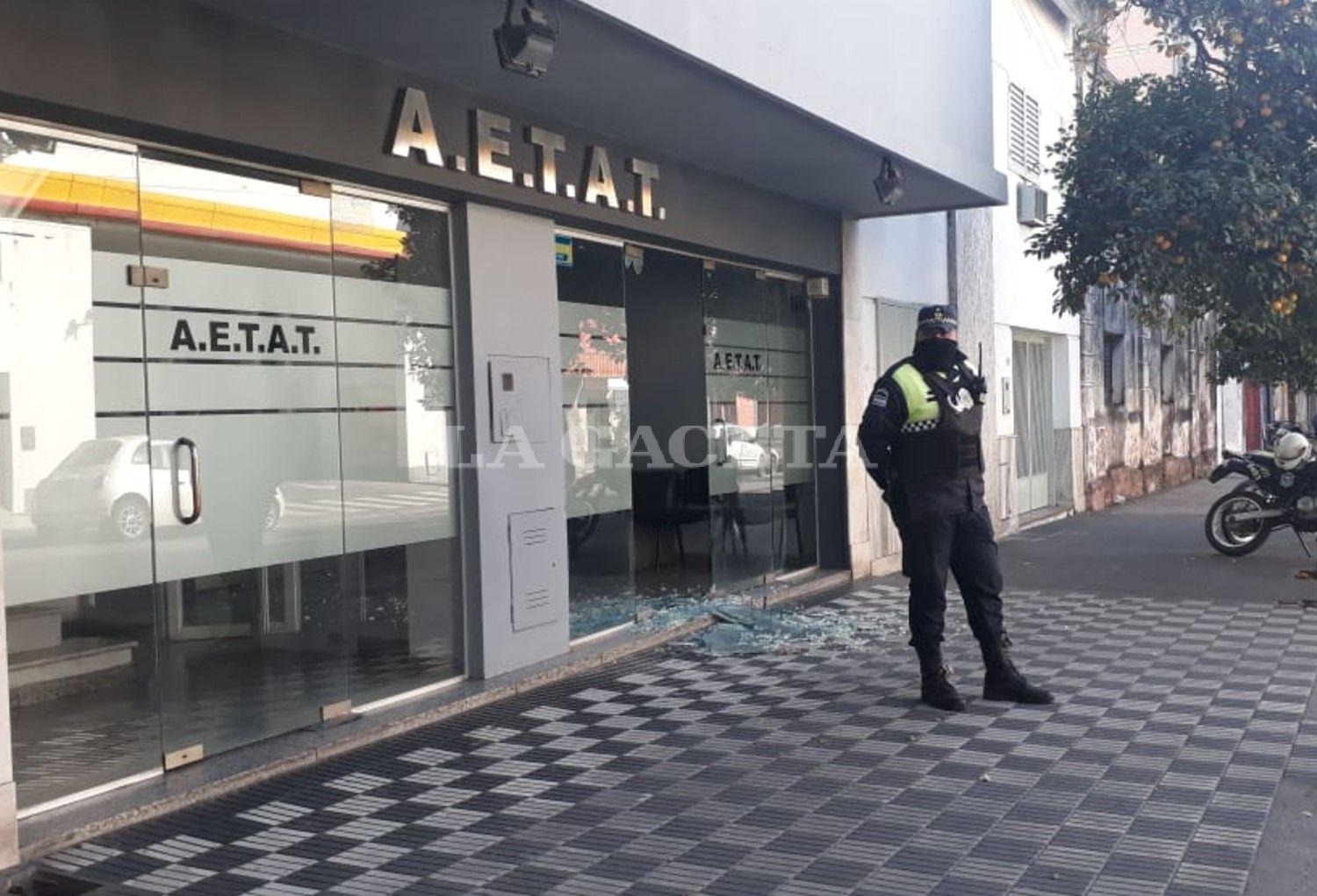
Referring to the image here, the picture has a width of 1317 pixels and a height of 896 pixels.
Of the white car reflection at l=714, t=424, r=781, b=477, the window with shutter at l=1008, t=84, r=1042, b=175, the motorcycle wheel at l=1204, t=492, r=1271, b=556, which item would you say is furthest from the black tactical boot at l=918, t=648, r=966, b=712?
the window with shutter at l=1008, t=84, r=1042, b=175

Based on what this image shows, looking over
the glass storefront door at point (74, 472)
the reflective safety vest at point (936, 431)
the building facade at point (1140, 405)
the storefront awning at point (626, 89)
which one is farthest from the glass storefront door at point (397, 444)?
the building facade at point (1140, 405)

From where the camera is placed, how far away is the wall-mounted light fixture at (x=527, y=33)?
208 inches

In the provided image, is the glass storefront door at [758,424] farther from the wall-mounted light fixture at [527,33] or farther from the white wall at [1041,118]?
the white wall at [1041,118]

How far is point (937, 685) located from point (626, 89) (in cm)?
342

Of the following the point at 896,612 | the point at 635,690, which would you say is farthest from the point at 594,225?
the point at 896,612

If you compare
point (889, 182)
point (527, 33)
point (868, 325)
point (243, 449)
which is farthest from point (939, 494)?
point (868, 325)

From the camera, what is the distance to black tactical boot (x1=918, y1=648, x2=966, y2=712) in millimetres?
6188

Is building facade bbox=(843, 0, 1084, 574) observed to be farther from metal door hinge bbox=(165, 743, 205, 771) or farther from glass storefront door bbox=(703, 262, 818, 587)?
metal door hinge bbox=(165, 743, 205, 771)

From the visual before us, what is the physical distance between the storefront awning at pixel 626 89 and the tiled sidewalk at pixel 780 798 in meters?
3.18

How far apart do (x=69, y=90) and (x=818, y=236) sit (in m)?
6.97

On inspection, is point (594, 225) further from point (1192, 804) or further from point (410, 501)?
point (1192, 804)

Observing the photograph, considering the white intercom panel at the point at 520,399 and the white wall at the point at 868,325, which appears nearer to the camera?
the white intercom panel at the point at 520,399

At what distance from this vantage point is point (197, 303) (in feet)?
17.8

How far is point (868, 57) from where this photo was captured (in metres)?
8.31
